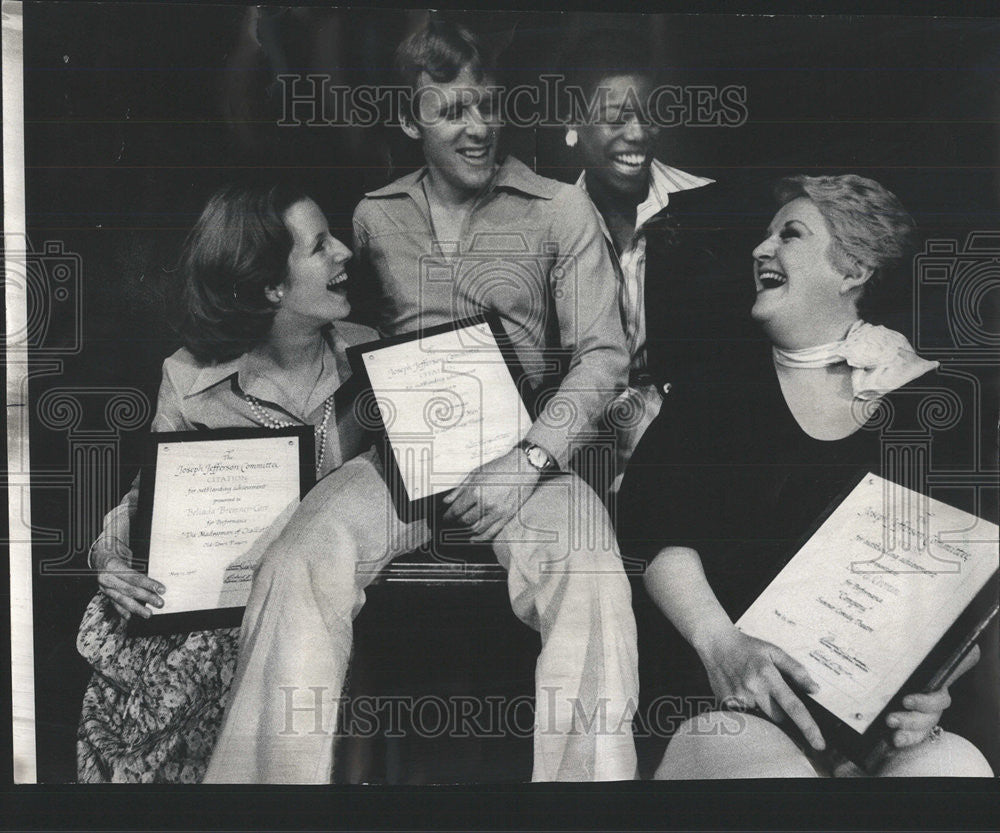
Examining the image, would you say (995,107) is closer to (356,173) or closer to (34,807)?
(356,173)

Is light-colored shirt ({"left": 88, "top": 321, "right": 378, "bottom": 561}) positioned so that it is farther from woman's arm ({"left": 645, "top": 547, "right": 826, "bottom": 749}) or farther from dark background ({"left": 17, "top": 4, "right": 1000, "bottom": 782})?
woman's arm ({"left": 645, "top": 547, "right": 826, "bottom": 749})

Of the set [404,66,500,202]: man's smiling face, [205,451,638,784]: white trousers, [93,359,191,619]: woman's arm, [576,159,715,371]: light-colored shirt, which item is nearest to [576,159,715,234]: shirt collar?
[576,159,715,371]: light-colored shirt

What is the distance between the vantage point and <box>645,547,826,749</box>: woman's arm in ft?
5.75

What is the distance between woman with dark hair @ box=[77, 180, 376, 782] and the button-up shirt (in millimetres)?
137

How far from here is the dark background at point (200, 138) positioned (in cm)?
172

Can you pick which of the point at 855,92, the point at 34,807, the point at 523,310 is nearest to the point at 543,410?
the point at 523,310

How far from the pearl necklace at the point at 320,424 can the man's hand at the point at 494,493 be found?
28 cm

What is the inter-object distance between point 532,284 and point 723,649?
826 mm

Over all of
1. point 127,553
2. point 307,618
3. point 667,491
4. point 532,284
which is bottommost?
point 307,618

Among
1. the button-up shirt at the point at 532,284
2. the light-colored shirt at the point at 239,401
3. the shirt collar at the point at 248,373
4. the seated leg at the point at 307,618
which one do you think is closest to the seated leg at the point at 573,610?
the button-up shirt at the point at 532,284

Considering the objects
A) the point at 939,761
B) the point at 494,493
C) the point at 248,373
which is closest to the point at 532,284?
the point at 494,493

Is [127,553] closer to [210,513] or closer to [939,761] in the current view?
[210,513]

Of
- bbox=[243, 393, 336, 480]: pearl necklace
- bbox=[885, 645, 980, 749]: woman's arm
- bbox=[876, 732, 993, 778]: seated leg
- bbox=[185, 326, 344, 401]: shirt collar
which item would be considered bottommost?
bbox=[876, 732, 993, 778]: seated leg

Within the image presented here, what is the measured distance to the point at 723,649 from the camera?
1.76 meters
